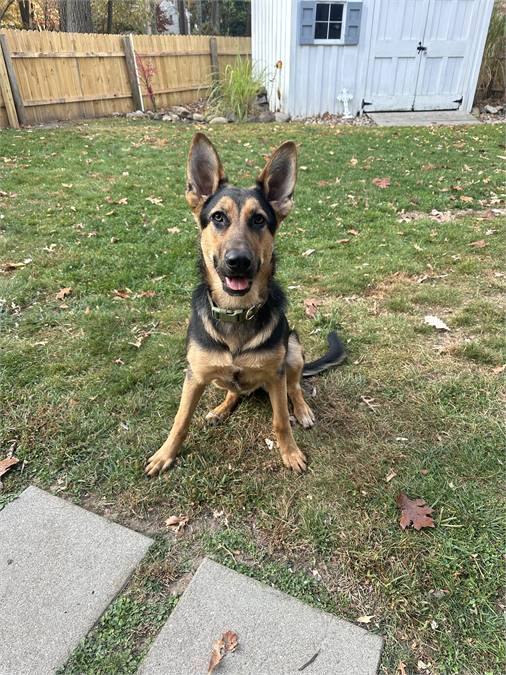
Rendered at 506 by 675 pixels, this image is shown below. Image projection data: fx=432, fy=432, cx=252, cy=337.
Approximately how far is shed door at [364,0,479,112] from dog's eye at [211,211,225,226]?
13.5 meters

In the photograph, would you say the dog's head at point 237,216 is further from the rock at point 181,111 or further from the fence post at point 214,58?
the fence post at point 214,58

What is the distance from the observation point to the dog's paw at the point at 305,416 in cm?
337

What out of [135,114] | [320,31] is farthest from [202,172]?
[135,114]

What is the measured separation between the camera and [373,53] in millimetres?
13203

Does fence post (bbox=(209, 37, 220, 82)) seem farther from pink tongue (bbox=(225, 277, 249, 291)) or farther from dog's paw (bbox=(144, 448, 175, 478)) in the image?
dog's paw (bbox=(144, 448, 175, 478))

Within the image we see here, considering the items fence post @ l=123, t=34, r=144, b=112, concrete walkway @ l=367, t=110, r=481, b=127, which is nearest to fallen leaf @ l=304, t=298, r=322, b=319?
concrete walkway @ l=367, t=110, r=481, b=127

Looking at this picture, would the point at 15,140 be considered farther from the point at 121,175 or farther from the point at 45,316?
the point at 45,316

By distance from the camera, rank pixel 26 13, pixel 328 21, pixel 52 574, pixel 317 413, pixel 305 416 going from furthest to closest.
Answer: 1. pixel 26 13
2. pixel 328 21
3. pixel 317 413
4. pixel 305 416
5. pixel 52 574

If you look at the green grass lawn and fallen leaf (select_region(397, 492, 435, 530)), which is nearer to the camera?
the green grass lawn

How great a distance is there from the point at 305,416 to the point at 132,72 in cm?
1532

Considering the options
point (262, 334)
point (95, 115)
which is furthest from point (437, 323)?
point (95, 115)

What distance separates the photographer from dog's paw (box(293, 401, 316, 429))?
133 inches

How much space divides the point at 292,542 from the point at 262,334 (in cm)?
125

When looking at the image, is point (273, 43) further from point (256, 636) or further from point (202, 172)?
point (256, 636)
